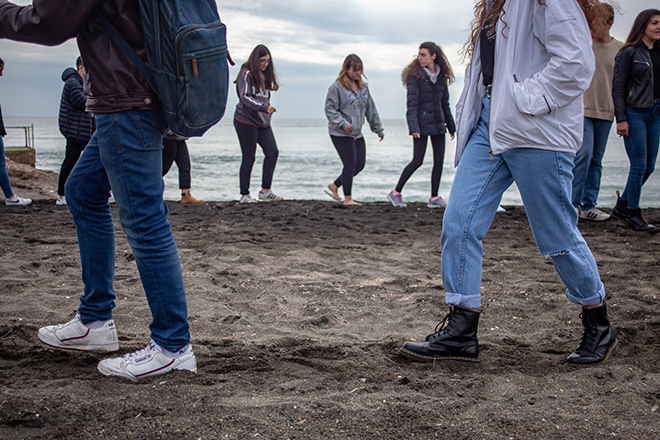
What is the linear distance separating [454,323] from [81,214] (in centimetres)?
175

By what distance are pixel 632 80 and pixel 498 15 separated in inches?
172

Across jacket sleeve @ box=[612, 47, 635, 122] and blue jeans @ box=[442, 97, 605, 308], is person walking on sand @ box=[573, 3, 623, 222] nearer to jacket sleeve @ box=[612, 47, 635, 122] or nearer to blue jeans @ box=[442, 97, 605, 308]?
jacket sleeve @ box=[612, 47, 635, 122]

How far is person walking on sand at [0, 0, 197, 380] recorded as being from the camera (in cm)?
210

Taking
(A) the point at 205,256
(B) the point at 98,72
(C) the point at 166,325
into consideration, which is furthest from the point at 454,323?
(A) the point at 205,256

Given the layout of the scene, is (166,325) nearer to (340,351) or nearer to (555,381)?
(340,351)

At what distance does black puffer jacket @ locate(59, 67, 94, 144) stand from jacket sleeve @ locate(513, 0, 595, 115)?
20.4ft

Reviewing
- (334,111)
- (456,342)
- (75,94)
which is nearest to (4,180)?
(75,94)

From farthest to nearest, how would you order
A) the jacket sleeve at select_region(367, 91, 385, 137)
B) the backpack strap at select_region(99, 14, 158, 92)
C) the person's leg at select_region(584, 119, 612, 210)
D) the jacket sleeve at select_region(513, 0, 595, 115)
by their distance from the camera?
the jacket sleeve at select_region(367, 91, 385, 137) < the person's leg at select_region(584, 119, 612, 210) < the jacket sleeve at select_region(513, 0, 595, 115) < the backpack strap at select_region(99, 14, 158, 92)

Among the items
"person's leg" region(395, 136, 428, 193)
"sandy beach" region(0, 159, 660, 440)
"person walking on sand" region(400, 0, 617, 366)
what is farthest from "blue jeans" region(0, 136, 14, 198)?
"person walking on sand" region(400, 0, 617, 366)

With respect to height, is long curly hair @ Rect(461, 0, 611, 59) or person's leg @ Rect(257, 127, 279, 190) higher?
long curly hair @ Rect(461, 0, 611, 59)

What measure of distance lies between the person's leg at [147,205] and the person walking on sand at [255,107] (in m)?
6.04

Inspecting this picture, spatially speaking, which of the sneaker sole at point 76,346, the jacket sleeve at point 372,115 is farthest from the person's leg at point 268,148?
the sneaker sole at point 76,346

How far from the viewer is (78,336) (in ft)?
8.75

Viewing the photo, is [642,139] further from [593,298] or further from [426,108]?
[593,298]
